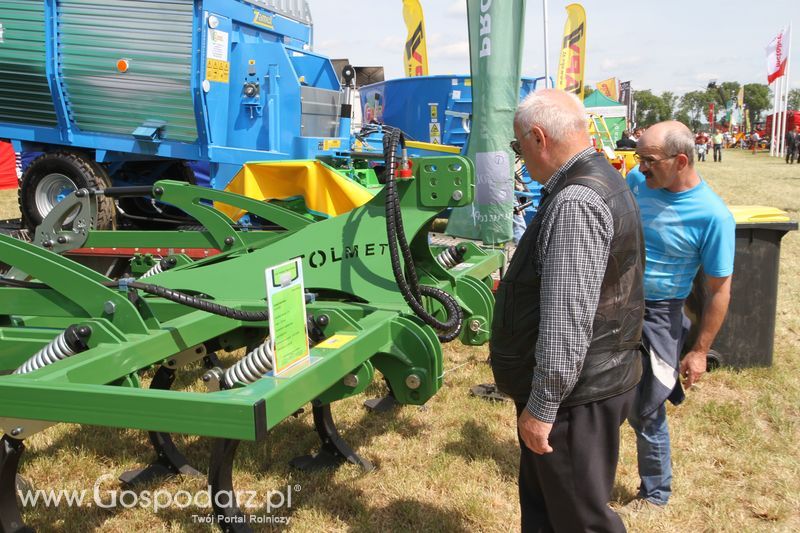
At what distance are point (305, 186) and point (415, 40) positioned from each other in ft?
40.4

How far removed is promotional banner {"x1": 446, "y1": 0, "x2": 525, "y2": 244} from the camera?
535 centimetres

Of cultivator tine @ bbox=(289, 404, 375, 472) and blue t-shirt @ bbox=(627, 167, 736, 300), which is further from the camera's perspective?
cultivator tine @ bbox=(289, 404, 375, 472)

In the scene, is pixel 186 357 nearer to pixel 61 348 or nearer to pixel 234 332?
pixel 234 332

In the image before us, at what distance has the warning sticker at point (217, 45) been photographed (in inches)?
272

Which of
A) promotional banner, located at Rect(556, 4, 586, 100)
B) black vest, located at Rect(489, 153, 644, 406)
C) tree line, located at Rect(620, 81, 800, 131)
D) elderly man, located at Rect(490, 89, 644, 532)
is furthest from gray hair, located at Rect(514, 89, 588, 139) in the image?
tree line, located at Rect(620, 81, 800, 131)

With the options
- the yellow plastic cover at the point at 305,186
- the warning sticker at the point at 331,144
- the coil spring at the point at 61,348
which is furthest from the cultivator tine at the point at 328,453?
the warning sticker at the point at 331,144

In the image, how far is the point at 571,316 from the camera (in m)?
1.84

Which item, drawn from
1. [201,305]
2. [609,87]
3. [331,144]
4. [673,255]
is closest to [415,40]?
[331,144]

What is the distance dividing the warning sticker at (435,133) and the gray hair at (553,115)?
10.1 meters

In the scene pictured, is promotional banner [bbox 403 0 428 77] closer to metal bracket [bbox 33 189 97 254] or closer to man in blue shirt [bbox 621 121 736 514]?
metal bracket [bbox 33 189 97 254]

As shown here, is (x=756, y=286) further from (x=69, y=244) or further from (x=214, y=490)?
(x=69, y=244)

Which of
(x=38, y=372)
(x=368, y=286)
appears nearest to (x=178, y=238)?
(x=368, y=286)

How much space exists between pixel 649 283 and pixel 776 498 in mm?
1345

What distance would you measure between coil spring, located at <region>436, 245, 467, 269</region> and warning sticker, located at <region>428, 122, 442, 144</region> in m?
7.90
